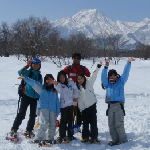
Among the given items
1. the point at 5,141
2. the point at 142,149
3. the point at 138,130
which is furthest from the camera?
the point at 138,130

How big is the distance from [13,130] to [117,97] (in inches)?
93.6

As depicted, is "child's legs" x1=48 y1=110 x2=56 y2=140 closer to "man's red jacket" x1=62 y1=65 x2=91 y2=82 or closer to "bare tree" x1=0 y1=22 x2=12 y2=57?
"man's red jacket" x1=62 y1=65 x2=91 y2=82

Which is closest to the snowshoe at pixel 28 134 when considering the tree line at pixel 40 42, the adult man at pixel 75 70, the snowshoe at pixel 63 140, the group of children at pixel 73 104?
the group of children at pixel 73 104

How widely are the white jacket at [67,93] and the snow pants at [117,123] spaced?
0.82 metres

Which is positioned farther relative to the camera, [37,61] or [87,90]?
[37,61]

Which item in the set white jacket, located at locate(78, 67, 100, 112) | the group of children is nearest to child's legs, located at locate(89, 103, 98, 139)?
the group of children

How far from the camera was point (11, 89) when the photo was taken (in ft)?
31.9

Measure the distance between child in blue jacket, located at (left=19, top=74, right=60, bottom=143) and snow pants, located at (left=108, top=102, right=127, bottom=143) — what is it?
1126 mm

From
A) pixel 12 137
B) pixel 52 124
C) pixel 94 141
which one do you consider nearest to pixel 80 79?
pixel 52 124

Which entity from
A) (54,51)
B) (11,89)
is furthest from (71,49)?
(11,89)

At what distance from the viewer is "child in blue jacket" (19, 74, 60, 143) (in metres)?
3.77

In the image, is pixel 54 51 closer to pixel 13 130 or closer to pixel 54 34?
pixel 54 34

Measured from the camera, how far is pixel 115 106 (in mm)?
3826

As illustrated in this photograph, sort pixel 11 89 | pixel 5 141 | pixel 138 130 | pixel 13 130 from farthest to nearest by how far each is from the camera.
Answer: pixel 11 89 < pixel 138 130 < pixel 13 130 < pixel 5 141
